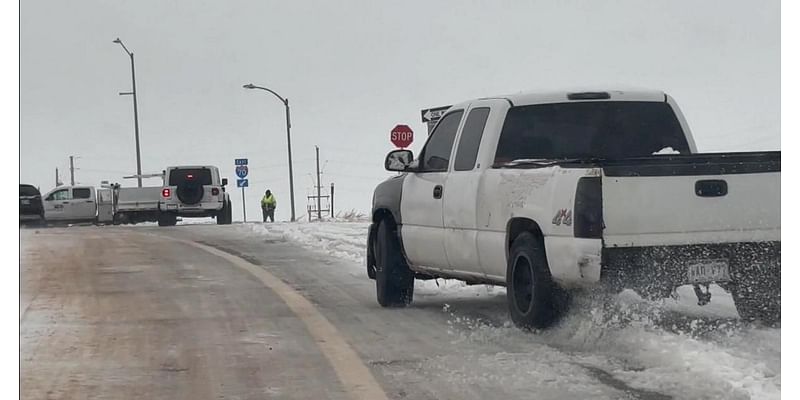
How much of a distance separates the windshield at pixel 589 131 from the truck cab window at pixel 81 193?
33838 millimetres

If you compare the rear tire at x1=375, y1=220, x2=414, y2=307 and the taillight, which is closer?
the taillight

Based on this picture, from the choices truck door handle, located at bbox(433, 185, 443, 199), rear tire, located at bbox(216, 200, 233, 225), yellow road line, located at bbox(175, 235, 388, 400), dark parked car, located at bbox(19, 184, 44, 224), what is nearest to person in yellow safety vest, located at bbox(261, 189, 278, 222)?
rear tire, located at bbox(216, 200, 233, 225)

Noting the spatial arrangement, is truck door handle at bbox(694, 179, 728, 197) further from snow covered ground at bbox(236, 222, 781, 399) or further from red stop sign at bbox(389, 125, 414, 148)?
red stop sign at bbox(389, 125, 414, 148)

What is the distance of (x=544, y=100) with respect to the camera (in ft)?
28.3

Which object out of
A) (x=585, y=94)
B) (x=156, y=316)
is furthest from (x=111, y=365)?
(x=585, y=94)

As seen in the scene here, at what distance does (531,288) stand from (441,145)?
223 centimetres

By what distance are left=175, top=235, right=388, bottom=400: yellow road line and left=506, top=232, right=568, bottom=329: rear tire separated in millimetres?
1276

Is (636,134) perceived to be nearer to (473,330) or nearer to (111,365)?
(473,330)

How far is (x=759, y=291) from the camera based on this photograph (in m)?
7.23

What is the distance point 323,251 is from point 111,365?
10248mm

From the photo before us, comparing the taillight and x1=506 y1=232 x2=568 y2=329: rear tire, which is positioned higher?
the taillight

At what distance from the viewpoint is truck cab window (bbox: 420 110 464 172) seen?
30.2 feet

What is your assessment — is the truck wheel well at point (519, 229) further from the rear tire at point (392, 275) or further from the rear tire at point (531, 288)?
the rear tire at point (392, 275)

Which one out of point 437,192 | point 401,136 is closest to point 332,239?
point 401,136
